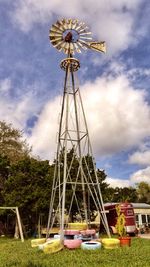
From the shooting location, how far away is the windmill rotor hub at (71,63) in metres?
25.4

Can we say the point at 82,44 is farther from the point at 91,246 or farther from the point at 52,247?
the point at 52,247

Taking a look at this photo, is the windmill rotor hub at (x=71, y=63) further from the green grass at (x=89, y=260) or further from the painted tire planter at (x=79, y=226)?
the green grass at (x=89, y=260)

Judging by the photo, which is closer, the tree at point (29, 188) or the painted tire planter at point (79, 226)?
the painted tire planter at point (79, 226)

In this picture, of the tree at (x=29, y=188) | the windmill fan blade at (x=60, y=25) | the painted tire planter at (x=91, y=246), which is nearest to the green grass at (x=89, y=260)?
the painted tire planter at (x=91, y=246)

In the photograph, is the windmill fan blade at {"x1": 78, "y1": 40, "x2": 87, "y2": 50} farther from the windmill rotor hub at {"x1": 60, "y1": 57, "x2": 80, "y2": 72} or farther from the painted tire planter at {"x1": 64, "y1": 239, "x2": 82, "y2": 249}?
the painted tire planter at {"x1": 64, "y1": 239, "x2": 82, "y2": 249}

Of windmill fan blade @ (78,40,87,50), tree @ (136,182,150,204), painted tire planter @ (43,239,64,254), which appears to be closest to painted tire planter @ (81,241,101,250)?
painted tire planter @ (43,239,64,254)

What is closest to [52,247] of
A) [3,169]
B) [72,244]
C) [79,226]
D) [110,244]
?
[72,244]

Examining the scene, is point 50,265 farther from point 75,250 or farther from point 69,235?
point 69,235

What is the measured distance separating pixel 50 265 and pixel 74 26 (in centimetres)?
1755

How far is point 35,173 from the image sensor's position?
114 ft

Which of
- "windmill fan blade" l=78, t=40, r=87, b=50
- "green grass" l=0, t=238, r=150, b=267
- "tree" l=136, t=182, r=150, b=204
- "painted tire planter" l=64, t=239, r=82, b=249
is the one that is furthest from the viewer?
"tree" l=136, t=182, r=150, b=204

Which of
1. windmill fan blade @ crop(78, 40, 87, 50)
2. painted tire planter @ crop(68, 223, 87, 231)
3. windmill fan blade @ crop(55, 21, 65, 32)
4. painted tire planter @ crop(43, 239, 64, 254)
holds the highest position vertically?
windmill fan blade @ crop(55, 21, 65, 32)

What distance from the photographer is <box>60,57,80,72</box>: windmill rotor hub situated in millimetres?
25422

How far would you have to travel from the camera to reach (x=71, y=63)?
25.5 meters
